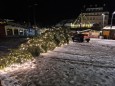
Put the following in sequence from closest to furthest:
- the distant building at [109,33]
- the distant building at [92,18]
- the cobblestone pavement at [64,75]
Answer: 1. the cobblestone pavement at [64,75]
2. the distant building at [109,33]
3. the distant building at [92,18]

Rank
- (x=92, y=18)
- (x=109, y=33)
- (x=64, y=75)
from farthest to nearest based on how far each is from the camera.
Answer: (x=92, y=18) < (x=109, y=33) < (x=64, y=75)

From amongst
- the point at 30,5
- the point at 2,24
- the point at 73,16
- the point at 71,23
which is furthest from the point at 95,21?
the point at 2,24

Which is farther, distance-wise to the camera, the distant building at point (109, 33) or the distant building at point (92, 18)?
the distant building at point (92, 18)

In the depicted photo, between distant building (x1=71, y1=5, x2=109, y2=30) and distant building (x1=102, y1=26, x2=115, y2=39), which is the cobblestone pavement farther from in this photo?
distant building (x1=71, y1=5, x2=109, y2=30)

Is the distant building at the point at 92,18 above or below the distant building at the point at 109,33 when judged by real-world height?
above

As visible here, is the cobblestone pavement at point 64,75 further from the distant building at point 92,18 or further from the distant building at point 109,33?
the distant building at point 92,18

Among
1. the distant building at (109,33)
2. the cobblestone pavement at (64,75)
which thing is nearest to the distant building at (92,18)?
the distant building at (109,33)

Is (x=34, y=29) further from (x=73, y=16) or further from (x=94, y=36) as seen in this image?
(x=73, y=16)

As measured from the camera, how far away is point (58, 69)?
12.9m

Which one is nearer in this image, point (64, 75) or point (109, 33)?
point (64, 75)

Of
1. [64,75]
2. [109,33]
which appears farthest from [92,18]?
[64,75]

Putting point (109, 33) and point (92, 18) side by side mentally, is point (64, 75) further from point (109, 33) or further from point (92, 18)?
point (92, 18)

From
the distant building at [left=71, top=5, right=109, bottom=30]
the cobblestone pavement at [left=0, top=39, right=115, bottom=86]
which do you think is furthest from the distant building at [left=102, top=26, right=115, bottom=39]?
the cobblestone pavement at [left=0, top=39, right=115, bottom=86]

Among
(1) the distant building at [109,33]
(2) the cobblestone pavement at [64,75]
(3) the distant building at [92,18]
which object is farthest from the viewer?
(3) the distant building at [92,18]
